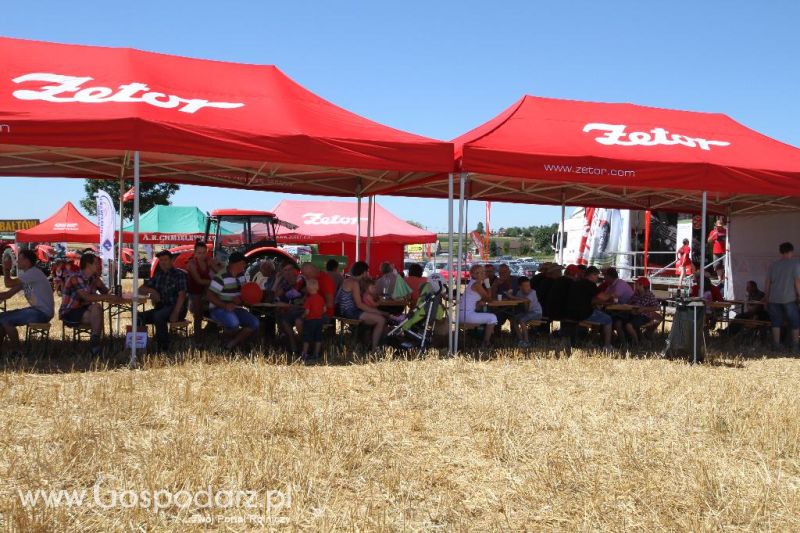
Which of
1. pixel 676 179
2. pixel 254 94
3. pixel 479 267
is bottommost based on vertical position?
pixel 479 267

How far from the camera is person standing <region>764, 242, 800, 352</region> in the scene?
365 inches

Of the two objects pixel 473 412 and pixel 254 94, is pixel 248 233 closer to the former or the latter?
pixel 254 94

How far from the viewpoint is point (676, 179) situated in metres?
8.69

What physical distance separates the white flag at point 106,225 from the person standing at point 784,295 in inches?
337

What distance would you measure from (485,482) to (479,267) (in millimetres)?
4434

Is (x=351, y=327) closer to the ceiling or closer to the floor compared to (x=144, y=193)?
closer to the floor

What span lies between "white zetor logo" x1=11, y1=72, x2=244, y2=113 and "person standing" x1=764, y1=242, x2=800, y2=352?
736cm

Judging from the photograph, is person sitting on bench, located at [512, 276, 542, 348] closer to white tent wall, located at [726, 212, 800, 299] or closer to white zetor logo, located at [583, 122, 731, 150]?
white zetor logo, located at [583, 122, 731, 150]

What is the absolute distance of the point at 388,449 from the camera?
182 inches

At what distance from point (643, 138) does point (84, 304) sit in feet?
23.2

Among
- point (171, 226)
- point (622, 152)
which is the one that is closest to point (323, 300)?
point (622, 152)

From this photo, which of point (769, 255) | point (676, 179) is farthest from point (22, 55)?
point (769, 255)

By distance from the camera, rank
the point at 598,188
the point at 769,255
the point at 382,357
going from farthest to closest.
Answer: the point at 769,255 → the point at 598,188 → the point at 382,357

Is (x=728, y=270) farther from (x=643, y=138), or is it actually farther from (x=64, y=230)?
(x=64, y=230)
